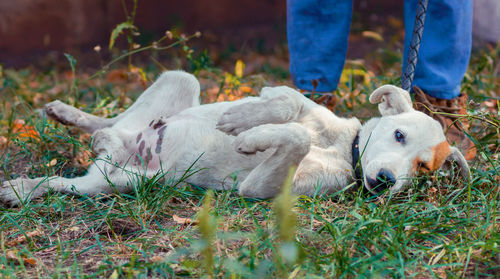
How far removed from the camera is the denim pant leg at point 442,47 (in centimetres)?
346

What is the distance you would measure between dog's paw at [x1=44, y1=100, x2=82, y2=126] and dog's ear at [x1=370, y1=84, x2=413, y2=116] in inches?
80.8

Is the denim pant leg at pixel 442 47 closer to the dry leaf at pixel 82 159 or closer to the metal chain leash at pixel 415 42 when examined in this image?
the metal chain leash at pixel 415 42

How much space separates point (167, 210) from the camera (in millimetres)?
2623

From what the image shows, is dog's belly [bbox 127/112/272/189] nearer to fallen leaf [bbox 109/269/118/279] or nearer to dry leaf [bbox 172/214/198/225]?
dry leaf [bbox 172/214/198/225]

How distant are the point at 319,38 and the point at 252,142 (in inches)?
62.7

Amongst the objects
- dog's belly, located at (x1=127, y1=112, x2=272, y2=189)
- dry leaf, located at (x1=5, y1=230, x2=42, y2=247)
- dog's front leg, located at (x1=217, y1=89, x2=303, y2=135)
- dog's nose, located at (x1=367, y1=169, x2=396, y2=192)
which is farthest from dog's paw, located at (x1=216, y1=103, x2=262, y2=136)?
dry leaf, located at (x1=5, y1=230, x2=42, y2=247)

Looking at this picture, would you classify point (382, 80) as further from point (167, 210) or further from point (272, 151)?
point (167, 210)

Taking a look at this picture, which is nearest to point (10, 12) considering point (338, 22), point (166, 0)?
point (166, 0)

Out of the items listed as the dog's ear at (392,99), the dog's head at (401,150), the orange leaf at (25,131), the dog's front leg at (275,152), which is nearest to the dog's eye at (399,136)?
the dog's head at (401,150)

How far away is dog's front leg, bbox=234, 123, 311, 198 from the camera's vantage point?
254 cm

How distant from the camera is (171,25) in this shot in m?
7.74

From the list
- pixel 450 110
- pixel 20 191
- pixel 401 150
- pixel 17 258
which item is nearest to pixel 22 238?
pixel 17 258

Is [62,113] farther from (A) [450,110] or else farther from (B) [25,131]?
(A) [450,110]

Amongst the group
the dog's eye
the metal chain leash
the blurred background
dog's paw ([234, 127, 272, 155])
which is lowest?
the blurred background
